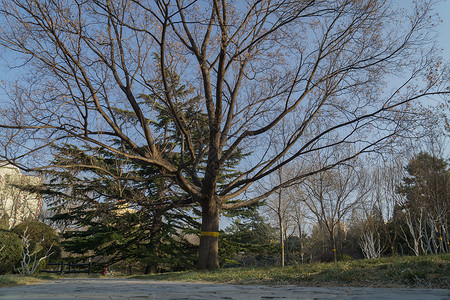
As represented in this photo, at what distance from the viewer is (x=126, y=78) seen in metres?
9.39

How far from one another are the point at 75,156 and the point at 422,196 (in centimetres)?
1663

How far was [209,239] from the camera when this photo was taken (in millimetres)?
9656

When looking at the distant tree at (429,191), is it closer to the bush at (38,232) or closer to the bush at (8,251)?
the bush at (8,251)

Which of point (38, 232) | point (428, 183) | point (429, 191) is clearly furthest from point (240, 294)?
point (429, 191)

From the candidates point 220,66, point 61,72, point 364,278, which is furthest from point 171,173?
point 364,278

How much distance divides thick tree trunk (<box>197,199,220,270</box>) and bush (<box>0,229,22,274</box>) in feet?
23.6

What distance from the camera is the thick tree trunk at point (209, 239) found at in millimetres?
9492

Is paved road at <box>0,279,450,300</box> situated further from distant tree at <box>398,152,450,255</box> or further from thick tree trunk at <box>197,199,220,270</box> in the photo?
distant tree at <box>398,152,450,255</box>

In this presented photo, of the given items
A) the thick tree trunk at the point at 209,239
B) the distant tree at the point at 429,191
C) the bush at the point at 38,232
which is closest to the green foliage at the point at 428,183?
the distant tree at the point at 429,191

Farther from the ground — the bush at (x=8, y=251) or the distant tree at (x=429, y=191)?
the distant tree at (x=429, y=191)

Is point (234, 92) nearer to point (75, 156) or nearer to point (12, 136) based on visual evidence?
point (75, 156)

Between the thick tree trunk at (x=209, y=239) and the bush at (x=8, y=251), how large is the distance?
720 centimetres

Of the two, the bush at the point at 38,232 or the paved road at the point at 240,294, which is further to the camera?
the bush at the point at 38,232

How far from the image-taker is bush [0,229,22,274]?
11266 millimetres
